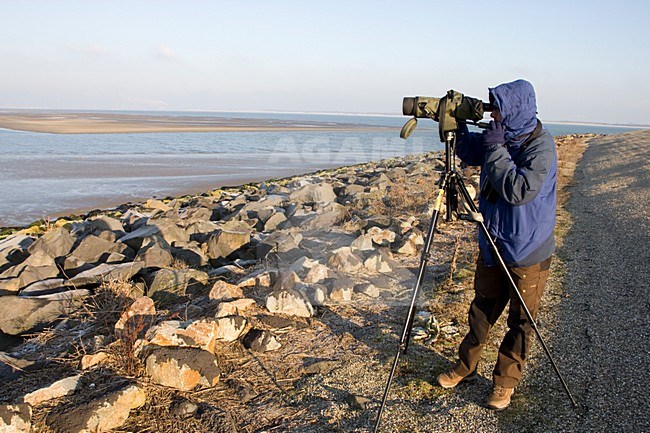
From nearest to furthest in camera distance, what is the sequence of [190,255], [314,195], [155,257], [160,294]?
[160,294], [155,257], [190,255], [314,195]

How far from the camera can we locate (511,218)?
3.32 metres

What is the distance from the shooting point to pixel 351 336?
15.2 ft

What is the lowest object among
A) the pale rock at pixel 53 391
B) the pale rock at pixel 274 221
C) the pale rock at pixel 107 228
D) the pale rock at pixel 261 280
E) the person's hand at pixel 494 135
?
the pale rock at pixel 107 228

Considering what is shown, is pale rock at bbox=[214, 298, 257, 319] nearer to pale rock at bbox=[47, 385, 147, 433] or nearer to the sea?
pale rock at bbox=[47, 385, 147, 433]

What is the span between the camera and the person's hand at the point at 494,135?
323 cm

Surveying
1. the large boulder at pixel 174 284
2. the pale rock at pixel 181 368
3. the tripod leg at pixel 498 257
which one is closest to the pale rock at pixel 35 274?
the large boulder at pixel 174 284

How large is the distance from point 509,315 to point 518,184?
988 millimetres

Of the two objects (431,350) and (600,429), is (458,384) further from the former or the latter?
(600,429)

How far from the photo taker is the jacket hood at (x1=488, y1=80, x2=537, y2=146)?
3082 mm

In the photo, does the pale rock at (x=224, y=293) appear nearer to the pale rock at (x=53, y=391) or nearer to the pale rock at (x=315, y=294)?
the pale rock at (x=315, y=294)

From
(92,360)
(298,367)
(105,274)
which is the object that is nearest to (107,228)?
(105,274)

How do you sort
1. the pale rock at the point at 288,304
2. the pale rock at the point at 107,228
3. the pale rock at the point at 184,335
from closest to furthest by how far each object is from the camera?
1. the pale rock at the point at 184,335
2. the pale rock at the point at 288,304
3. the pale rock at the point at 107,228

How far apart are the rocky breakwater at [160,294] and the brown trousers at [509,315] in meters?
1.65

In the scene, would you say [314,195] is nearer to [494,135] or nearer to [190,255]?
[190,255]
